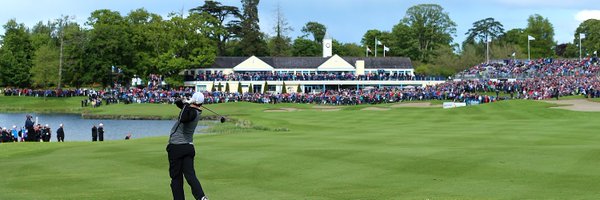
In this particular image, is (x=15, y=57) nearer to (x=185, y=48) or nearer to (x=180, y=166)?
(x=185, y=48)

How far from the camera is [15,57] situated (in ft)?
381

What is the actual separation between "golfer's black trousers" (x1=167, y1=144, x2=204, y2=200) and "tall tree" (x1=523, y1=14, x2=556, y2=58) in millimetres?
152467

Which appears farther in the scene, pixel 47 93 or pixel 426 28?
pixel 426 28

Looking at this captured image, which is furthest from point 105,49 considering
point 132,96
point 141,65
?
point 132,96

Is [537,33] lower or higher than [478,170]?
higher

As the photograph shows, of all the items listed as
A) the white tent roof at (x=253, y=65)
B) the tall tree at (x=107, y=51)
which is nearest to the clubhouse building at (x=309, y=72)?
the white tent roof at (x=253, y=65)

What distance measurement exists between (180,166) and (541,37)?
159 metres

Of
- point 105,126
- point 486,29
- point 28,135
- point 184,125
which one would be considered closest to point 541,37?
point 486,29

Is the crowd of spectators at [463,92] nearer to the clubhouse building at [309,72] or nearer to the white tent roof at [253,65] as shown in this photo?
the clubhouse building at [309,72]

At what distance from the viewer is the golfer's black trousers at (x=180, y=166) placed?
13.9 metres

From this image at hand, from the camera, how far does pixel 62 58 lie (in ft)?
363

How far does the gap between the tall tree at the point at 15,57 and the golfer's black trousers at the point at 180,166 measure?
353 ft

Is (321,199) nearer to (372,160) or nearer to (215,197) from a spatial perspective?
(215,197)

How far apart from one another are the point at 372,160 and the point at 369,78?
89.3 m
